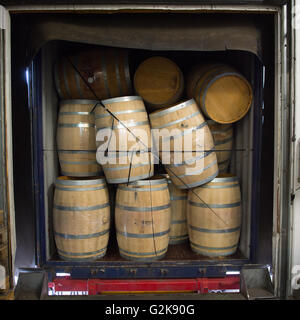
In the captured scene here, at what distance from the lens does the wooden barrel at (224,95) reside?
11.0ft

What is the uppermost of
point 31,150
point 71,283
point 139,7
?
point 139,7

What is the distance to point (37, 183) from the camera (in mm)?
3197

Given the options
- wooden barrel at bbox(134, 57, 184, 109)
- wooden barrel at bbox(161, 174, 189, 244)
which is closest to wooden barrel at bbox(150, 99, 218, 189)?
wooden barrel at bbox(161, 174, 189, 244)

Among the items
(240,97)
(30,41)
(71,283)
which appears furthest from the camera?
(240,97)

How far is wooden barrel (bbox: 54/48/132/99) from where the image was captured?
12.0 ft

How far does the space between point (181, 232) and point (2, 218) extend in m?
2.13

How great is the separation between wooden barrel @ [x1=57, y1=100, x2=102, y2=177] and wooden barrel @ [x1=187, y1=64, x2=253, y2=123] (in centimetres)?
140

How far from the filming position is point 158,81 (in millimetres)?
3633

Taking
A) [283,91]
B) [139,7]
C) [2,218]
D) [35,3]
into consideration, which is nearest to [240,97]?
[283,91]

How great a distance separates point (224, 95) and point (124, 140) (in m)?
1.33

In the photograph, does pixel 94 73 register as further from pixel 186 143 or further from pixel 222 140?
pixel 222 140

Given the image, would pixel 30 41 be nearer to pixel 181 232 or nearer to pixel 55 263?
pixel 55 263

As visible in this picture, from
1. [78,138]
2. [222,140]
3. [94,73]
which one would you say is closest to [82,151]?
[78,138]

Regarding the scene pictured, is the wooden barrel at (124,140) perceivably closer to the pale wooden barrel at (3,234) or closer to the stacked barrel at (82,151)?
the stacked barrel at (82,151)
